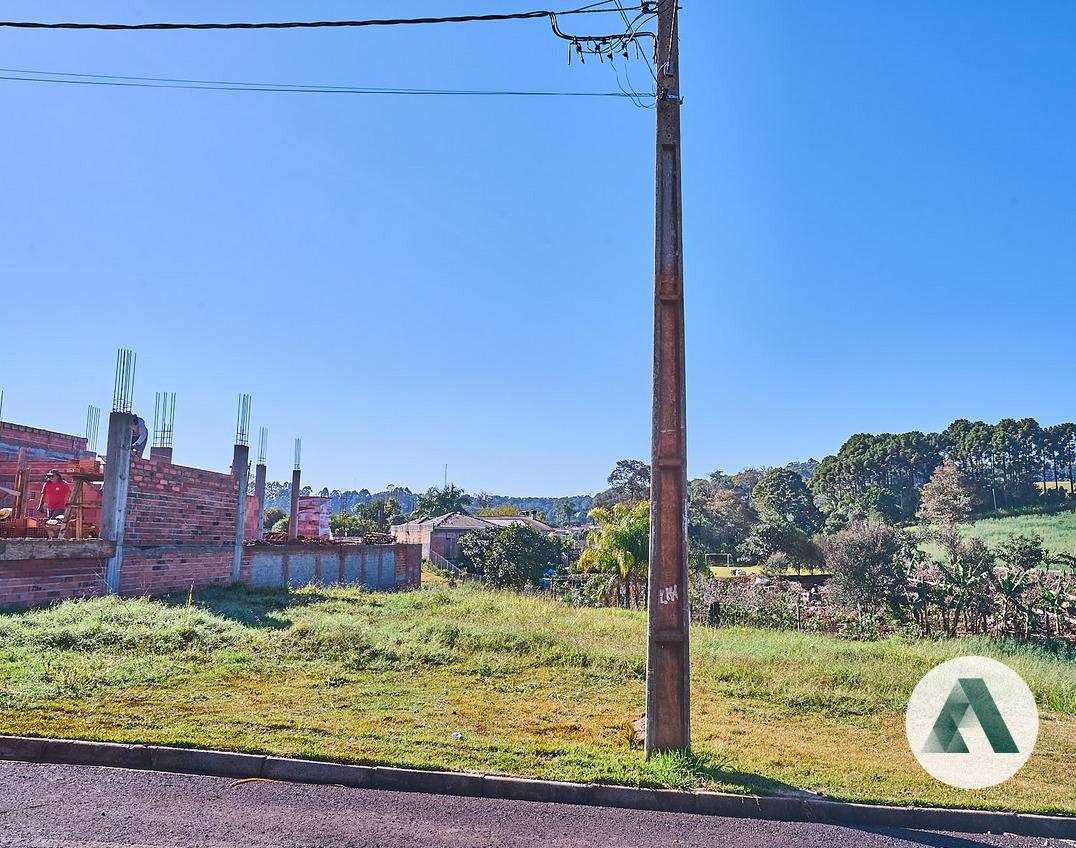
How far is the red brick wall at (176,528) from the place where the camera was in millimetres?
12820

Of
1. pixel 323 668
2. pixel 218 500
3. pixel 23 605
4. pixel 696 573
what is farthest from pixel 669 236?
pixel 696 573

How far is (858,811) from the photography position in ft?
17.4

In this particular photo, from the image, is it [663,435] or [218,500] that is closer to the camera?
[663,435]

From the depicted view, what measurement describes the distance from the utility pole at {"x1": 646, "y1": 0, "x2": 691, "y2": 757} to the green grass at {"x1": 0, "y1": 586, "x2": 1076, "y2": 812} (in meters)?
0.48

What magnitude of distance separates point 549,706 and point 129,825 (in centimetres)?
478

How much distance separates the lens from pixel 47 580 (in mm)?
10859

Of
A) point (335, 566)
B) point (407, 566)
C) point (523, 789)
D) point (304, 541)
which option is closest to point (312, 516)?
point (407, 566)

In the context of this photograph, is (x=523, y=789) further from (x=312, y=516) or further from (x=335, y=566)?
(x=312, y=516)

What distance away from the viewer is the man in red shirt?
13.8 meters

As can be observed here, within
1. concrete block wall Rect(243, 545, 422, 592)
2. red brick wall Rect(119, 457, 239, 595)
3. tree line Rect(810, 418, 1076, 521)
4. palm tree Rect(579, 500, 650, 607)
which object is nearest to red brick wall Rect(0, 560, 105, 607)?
red brick wall Rect(119, 457, 239, 595)

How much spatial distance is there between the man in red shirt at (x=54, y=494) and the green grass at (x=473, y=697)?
3.60 meters

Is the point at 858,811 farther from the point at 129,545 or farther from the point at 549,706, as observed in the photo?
the point at 129,545

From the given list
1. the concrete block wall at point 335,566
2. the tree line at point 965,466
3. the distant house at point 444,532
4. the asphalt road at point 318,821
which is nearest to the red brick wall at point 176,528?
the concrete block wall at point 335,566

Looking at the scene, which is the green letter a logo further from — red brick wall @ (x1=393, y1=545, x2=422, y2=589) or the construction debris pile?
red brick wall @ (x1=393, y1=545, x2=422, y2=589)
